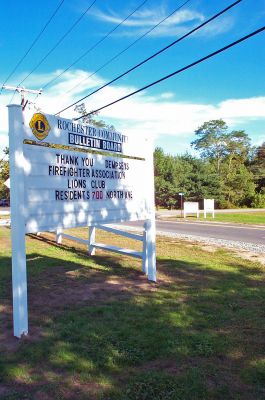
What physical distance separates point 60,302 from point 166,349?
2279mm

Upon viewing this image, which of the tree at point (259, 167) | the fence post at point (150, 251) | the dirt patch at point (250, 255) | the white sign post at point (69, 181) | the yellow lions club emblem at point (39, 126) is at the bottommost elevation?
the dirt patch at point (250, 255)

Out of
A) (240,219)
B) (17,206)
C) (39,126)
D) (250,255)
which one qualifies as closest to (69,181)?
(39,126)

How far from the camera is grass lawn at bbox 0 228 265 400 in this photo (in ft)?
11.3

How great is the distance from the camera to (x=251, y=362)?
154 inches

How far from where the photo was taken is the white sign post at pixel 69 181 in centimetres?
493

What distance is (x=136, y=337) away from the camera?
14.8ft

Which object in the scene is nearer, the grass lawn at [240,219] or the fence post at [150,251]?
the fence post at [150,251]

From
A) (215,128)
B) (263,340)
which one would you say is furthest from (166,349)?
(215,128)

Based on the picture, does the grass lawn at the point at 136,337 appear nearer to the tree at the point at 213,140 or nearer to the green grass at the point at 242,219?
the green grass at the point at 242,219

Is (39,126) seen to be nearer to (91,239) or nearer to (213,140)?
(91,239)

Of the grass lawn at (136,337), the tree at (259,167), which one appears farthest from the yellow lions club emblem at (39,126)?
the tree at (259,167)

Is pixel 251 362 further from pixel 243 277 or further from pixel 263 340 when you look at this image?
pixel 243 277

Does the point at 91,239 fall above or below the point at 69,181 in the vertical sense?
below

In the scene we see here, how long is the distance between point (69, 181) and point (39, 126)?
3.12ft
